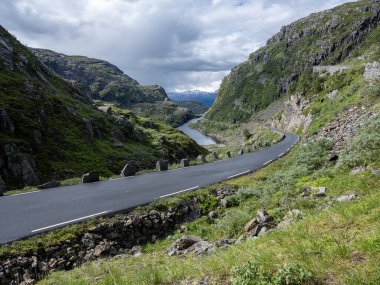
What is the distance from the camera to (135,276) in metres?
6.11

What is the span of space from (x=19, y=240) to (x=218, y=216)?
799 cm

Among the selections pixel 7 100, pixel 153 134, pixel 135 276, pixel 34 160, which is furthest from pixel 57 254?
pixel 153 134

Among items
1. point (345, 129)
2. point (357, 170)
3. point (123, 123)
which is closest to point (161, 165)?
point (345, 129)

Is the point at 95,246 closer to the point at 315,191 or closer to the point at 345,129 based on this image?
the point at 315,191

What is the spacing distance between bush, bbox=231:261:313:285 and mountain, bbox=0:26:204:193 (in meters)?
31.1

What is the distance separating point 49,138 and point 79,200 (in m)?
35.2

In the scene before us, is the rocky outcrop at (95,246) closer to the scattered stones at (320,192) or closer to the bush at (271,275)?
the scattered stones at (320,192)

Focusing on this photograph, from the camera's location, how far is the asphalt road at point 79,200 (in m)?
12.4

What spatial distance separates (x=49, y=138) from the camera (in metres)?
48.0

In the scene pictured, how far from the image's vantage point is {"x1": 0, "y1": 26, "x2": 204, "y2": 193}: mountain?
1521 inches

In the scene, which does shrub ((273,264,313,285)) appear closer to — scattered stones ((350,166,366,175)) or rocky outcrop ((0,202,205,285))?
rocky outcrop ((0,202,205,285))

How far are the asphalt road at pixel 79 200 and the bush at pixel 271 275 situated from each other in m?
8.87

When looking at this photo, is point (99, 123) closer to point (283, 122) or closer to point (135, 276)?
point (135, 276)

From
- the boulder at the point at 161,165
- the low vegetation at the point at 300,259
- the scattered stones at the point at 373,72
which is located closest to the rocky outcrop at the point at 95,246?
the low vegetation at the point at 300,259
